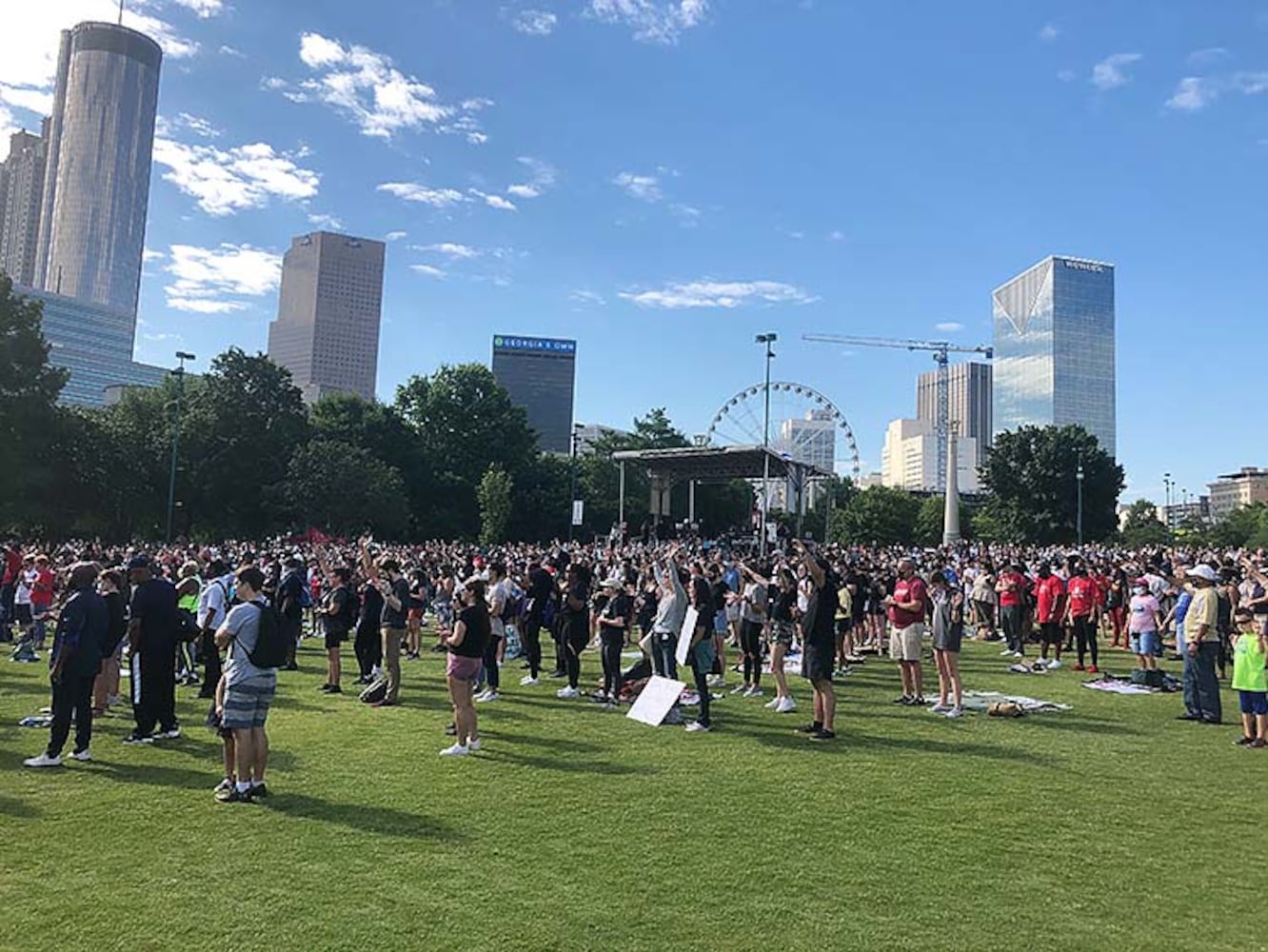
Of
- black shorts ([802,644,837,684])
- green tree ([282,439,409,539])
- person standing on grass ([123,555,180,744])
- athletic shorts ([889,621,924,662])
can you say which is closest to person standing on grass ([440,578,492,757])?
person standing on grass ([123,555,180,744])

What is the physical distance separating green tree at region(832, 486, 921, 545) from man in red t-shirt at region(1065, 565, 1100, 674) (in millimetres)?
75955

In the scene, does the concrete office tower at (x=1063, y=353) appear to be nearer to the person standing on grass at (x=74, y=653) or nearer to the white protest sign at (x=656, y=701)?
the white protest sign at (x=656, y=701)

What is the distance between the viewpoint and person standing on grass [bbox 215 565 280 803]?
7.16 m

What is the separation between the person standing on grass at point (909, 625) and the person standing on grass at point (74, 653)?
8.85 m

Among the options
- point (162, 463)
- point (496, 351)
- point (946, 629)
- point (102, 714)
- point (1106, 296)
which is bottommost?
point (102, 714)

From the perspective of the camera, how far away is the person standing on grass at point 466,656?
28.7ft

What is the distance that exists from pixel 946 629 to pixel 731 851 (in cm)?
613

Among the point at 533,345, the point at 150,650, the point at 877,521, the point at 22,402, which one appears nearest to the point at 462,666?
the point at 150,650

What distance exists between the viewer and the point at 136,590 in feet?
30.1

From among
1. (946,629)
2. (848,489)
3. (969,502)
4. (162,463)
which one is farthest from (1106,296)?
(946,629)

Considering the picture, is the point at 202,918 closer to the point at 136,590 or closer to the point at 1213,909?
the point at 136,590

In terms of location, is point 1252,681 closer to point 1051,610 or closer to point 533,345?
point 1051,610

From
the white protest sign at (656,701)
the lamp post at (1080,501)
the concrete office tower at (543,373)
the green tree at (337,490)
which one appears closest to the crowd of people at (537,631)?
the white protest sign at (656,701)

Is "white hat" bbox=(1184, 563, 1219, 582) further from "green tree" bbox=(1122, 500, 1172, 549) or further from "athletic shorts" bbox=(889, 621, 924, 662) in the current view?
"green tree" bbox=(1122, 500, 1172, 549)
